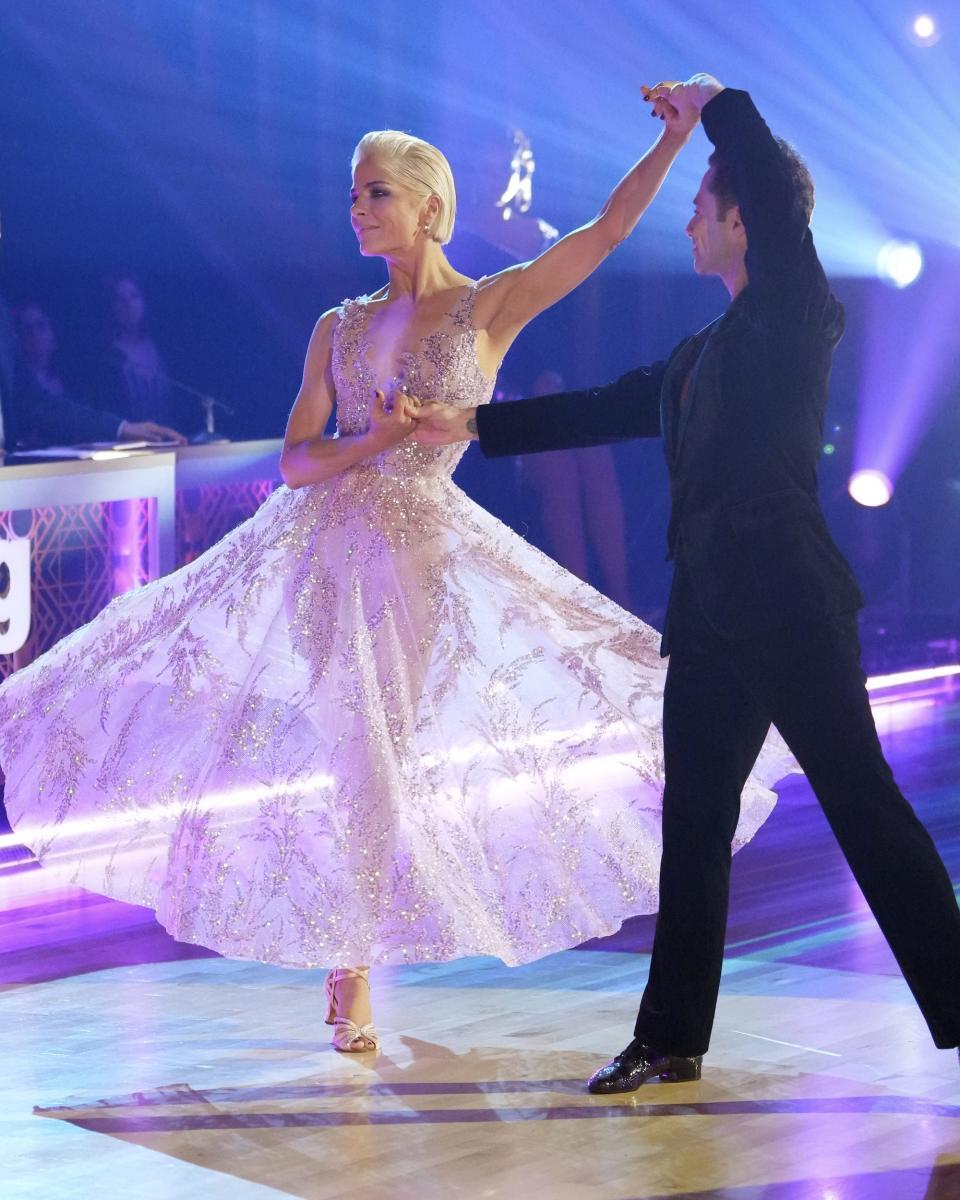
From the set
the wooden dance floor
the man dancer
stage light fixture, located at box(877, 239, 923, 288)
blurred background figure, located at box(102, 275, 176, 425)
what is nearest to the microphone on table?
blurred background figure, located at box(102, 275, 176, 425)

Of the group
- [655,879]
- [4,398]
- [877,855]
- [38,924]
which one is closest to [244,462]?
[4,398]

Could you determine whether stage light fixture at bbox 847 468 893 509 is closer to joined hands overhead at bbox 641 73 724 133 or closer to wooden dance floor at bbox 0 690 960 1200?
wooden dance floor at bbox 0 690 960 1200

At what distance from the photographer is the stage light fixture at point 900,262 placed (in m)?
8.91

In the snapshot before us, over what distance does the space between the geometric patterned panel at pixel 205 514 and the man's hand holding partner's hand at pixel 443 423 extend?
3567 mm

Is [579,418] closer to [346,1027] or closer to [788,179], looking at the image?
[788,179]

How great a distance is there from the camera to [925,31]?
8391 mm

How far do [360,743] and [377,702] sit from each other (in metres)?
0.08

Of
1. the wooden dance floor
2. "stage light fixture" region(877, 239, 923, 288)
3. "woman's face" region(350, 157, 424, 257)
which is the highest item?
"stage light fixture" region(877, 239, 923, 288)

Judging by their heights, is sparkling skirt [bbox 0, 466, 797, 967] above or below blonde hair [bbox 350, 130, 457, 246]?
below

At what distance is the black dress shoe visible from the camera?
2957mm

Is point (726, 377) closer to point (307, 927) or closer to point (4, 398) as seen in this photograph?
point (307, 927)

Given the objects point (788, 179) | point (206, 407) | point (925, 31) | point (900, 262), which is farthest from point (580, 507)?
point (788, 179)

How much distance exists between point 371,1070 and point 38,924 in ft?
4.99

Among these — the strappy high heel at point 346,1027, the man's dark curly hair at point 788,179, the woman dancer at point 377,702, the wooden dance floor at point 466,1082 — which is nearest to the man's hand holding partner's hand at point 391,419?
the woman dancer at point 377,702
